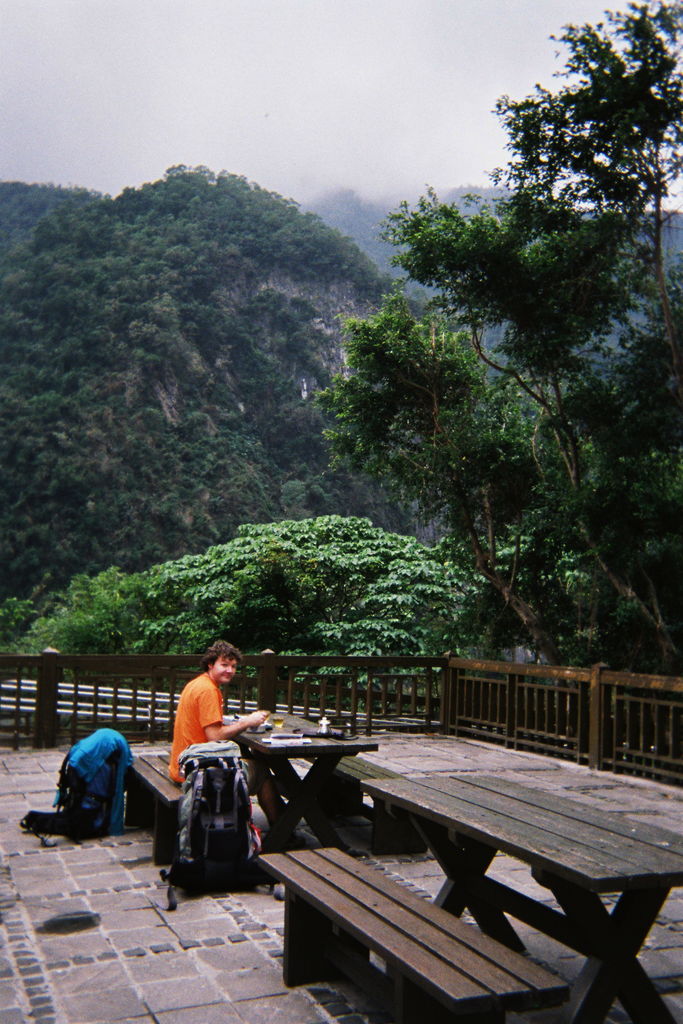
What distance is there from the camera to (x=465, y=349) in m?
12.8

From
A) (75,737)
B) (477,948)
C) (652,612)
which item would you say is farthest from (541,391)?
(477,948)

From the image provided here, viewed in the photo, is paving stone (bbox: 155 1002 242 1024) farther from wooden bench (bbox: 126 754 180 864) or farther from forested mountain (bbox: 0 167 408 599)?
forested mountain (bbox: 0 167 408 599)

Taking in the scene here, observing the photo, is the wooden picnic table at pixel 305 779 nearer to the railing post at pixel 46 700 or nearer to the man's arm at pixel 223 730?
the man's arm at pixel 223 730

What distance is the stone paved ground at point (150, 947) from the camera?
3.06 meters

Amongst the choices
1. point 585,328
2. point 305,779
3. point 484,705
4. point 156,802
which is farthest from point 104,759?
point 585,328

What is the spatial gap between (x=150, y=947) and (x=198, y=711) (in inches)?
49.8

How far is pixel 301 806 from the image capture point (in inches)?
191

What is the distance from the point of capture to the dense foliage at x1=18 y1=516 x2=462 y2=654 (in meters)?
15.8

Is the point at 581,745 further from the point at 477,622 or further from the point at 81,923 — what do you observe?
the point at 81,923

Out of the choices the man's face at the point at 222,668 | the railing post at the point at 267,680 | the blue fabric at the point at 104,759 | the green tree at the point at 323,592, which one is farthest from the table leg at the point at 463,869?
the green tree at the point at 323,592

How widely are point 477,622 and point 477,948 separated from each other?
425 inches

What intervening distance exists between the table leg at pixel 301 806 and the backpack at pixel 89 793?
1.12 m

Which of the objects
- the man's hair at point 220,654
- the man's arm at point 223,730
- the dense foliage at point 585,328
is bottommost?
the man's arm at point 223,730

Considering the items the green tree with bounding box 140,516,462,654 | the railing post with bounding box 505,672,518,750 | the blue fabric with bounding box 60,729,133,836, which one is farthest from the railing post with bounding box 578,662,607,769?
the green tree with bounding box 140,516,462,654
